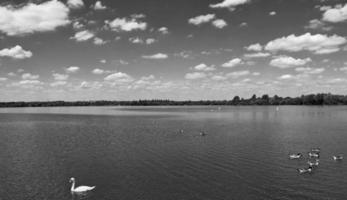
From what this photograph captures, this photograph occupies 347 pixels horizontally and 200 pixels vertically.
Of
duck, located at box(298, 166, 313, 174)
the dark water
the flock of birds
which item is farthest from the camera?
the flock of birds

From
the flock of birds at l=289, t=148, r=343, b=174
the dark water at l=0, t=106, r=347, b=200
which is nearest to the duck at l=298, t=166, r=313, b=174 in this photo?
the flock of birds at l=289, t=148, r=343, b=174

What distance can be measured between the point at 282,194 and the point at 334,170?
1061 cm

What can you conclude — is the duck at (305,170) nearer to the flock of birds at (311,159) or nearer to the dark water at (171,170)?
the flock of birds at (311,159)

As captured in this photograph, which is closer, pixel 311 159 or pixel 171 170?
pixel 171 170

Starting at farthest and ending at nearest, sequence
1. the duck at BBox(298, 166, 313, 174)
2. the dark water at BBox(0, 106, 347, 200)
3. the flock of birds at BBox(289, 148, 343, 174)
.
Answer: the flock of birds at BBox(289, 148, 343, 174) → the duck at BBox(298, 166, 313, 174) → the dark water at BBox(0, 106, 347, 200)

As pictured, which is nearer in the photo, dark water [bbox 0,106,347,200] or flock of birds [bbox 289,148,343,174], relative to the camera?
dark water [bbox 0,106,347,200]

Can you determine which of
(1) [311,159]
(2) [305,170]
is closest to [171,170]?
(2) [305,170]

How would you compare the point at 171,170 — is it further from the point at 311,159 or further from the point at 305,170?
the point at 311,159

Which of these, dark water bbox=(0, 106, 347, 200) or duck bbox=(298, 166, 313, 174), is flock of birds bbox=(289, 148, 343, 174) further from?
dark water bbox=(0, 106, 347, 200)

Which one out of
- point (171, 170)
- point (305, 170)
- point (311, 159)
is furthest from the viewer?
point (311, 159)

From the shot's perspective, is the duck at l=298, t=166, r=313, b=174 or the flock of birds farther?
the flock of birds

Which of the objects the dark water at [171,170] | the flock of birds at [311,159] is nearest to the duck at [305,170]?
the flock of birds at [311,159]

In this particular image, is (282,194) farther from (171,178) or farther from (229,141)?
(229,141)

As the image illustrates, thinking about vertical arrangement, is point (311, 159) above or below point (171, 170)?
above
